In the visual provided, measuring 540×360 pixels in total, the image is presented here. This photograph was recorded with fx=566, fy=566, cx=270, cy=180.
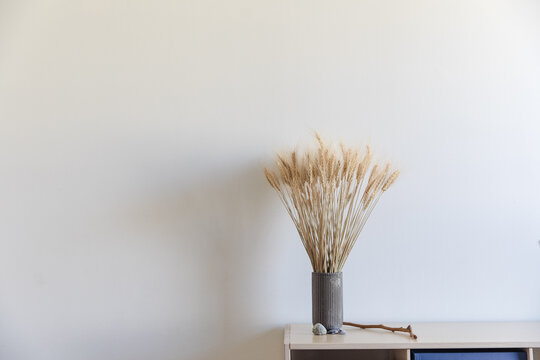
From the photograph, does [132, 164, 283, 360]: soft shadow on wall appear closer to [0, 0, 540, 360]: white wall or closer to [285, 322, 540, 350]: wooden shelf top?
[0, 0, 540, 360]: white wall

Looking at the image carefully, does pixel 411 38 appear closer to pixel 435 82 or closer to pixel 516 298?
pixel 435 82

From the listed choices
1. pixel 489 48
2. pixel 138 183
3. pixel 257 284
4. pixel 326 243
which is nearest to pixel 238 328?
pixel 257 284

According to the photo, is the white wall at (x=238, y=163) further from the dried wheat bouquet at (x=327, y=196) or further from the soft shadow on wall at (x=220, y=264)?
the dried wheat bouquet at (x=327, y=196)

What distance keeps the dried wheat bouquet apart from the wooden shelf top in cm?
27

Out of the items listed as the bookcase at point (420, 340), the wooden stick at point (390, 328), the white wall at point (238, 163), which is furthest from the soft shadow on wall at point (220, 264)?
the wooden stick at point (390, 328)

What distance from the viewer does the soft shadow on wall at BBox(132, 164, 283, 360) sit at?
2439 mm

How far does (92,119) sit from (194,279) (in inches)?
33.1

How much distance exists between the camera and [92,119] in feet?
8.25

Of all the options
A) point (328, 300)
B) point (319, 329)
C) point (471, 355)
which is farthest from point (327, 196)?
point (471, 355)

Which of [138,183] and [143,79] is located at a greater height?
[143,79]

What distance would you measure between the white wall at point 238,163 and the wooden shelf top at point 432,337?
135 mm

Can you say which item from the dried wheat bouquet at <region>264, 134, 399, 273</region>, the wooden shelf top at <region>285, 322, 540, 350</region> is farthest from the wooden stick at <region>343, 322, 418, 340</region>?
the dried wheat bouquet at <region>264, 134, 399, 273</region>

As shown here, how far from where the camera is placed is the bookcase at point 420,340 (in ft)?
6.68

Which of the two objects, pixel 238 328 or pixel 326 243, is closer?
pixel 326 243
